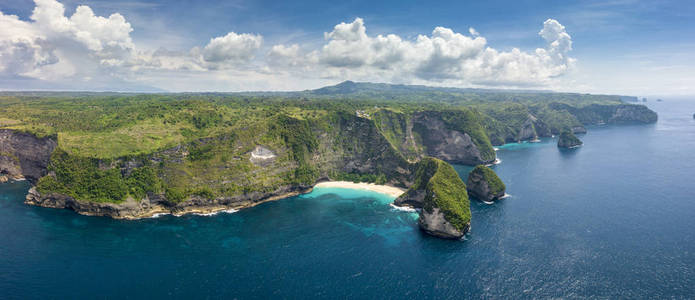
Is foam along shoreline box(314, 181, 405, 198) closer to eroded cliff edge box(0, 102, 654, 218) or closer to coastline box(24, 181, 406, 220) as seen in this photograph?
eroded cliff edge box(0, 102, 654, 218)

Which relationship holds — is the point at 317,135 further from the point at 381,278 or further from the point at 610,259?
the point at 610,259

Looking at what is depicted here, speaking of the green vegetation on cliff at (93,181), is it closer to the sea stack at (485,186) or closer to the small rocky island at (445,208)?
the small rocky island at (445,208)

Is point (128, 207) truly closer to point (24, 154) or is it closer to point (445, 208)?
point (24, 154)

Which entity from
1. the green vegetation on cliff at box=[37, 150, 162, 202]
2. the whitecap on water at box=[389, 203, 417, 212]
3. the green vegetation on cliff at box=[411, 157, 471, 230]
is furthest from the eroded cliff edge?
the green vegetation on cliff at box=[411, 157, 471, 230]

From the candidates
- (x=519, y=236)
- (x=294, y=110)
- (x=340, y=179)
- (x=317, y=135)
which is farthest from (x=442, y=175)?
(x=294, y=110)

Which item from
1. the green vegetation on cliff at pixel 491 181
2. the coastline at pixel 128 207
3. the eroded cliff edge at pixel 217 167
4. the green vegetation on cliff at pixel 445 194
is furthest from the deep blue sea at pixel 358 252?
the eroded cliff edge at pixel 217 167

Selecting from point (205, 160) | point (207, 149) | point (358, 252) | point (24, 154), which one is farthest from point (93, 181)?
point (358, 252)
